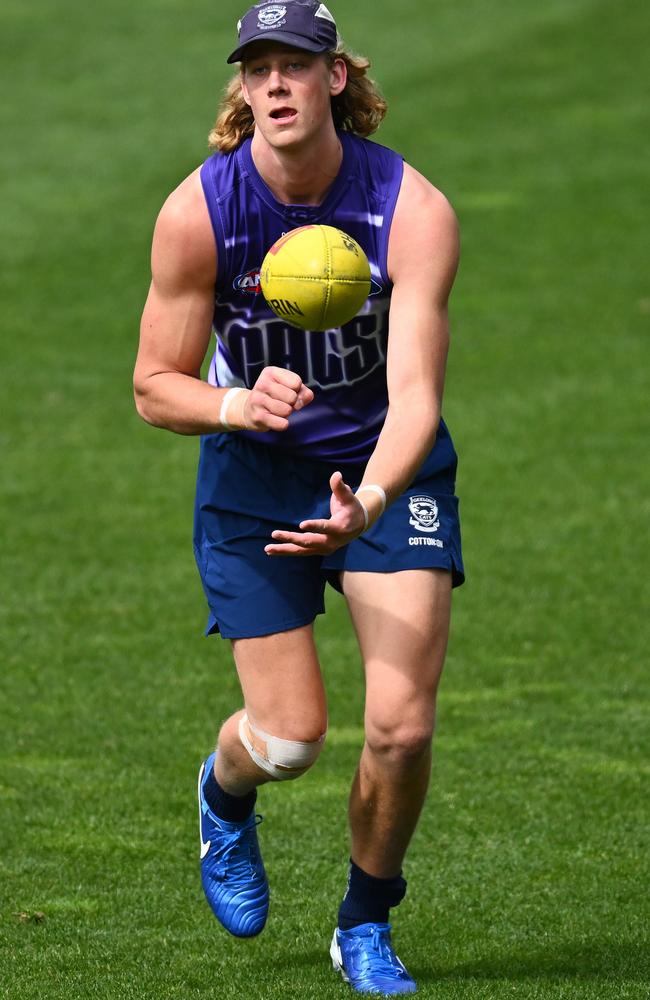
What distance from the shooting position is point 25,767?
795 cm

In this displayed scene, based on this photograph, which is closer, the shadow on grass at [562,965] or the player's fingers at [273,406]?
the player's fingers at [273,406]

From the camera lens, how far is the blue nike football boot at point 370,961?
18.0 ft

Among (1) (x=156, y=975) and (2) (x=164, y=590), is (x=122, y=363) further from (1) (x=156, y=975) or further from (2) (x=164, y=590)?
(1) (x=156, y=975)

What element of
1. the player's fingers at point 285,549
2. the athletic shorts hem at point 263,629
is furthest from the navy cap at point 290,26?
the athletic shorts hem at point 263,629

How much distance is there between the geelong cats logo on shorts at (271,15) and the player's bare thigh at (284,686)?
1.82m

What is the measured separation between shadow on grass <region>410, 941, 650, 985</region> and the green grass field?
14 mm

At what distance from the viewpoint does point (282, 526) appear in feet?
18.9

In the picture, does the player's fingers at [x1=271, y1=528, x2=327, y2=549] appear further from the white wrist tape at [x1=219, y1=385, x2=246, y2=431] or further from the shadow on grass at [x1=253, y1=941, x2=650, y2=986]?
the shadow on grass at [x1=253, y1=941, x2=650, y2=986]

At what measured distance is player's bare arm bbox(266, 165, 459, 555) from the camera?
5227 mm

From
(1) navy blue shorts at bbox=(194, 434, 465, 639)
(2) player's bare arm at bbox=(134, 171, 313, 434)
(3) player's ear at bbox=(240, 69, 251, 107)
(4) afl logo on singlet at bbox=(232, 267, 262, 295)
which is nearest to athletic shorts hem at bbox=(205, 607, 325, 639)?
(1) navy blue shorts at bbox=(194, 434, 465, 639)

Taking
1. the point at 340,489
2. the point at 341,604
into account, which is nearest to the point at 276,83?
the point at 340,489

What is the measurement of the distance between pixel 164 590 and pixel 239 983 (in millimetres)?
5344

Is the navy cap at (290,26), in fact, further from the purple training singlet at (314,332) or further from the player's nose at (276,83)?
the purple training singlet at (314,332)

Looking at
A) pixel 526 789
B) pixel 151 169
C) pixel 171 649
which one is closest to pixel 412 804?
pixel 526 789
